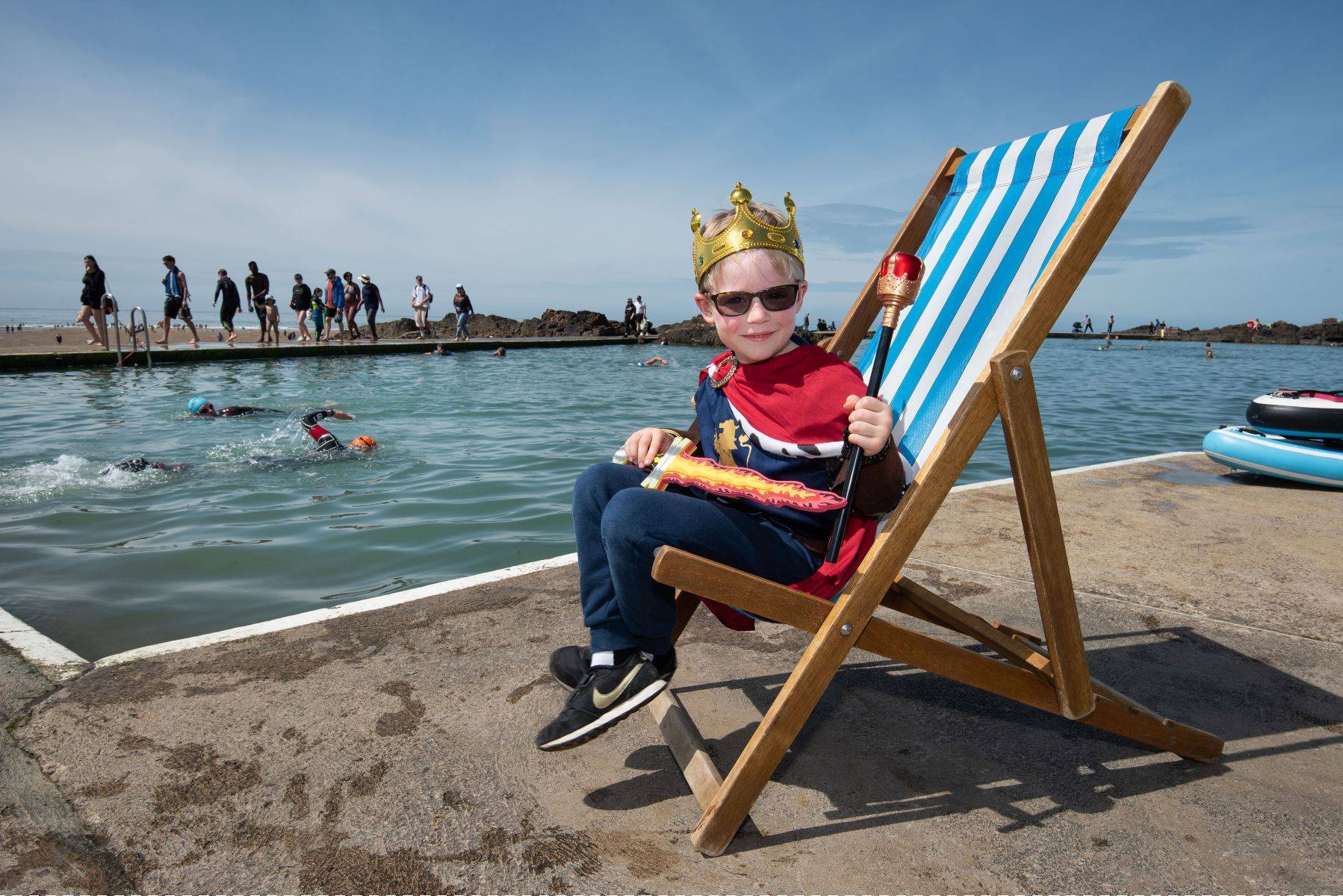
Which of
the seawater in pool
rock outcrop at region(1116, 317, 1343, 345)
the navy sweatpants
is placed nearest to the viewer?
the navy sweatpants

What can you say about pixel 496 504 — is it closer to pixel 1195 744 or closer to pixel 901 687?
pixel 901 687

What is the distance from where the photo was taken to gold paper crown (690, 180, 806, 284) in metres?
2.21

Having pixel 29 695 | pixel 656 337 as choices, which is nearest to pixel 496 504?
pixel 29 695

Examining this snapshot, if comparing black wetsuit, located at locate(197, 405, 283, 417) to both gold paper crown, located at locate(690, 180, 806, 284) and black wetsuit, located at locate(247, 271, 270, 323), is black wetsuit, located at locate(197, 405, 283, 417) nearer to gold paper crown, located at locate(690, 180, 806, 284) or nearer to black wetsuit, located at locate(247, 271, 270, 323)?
gold paper crown, located at locate(690, 180, 806, 284)

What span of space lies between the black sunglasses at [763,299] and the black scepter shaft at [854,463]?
0.31 metres

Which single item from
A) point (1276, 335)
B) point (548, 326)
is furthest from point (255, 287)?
point (1276, 335)

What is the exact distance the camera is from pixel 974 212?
272 centimetres

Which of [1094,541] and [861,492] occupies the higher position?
[861,492]

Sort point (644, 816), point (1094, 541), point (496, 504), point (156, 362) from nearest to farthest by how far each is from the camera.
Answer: point (644, 816), point (1094, 541), point (496, 504), point (156, 362)

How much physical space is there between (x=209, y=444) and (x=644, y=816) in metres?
8.34

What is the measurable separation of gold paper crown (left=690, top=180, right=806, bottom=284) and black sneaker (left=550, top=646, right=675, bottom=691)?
1.11 m

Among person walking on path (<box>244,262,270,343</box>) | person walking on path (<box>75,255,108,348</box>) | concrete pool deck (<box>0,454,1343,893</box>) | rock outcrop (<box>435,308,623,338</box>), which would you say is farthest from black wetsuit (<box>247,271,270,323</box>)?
concrete pool deck (<box>0,454,1343,893</box>)

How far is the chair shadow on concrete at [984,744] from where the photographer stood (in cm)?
200

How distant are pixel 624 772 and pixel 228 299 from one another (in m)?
20.5
